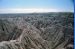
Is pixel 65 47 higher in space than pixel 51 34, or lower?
lower

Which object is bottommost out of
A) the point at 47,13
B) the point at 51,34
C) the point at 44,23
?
the point at 51,34

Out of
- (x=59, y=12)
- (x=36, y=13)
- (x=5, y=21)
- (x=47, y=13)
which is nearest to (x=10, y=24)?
(x=5, y=21)

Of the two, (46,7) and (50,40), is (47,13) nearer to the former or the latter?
(46,7)

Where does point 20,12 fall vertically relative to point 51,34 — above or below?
above

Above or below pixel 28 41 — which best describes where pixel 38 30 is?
above

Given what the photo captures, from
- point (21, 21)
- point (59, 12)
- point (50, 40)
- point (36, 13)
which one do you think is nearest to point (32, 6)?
point (36, 13)

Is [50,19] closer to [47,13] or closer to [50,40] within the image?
[47,13]
